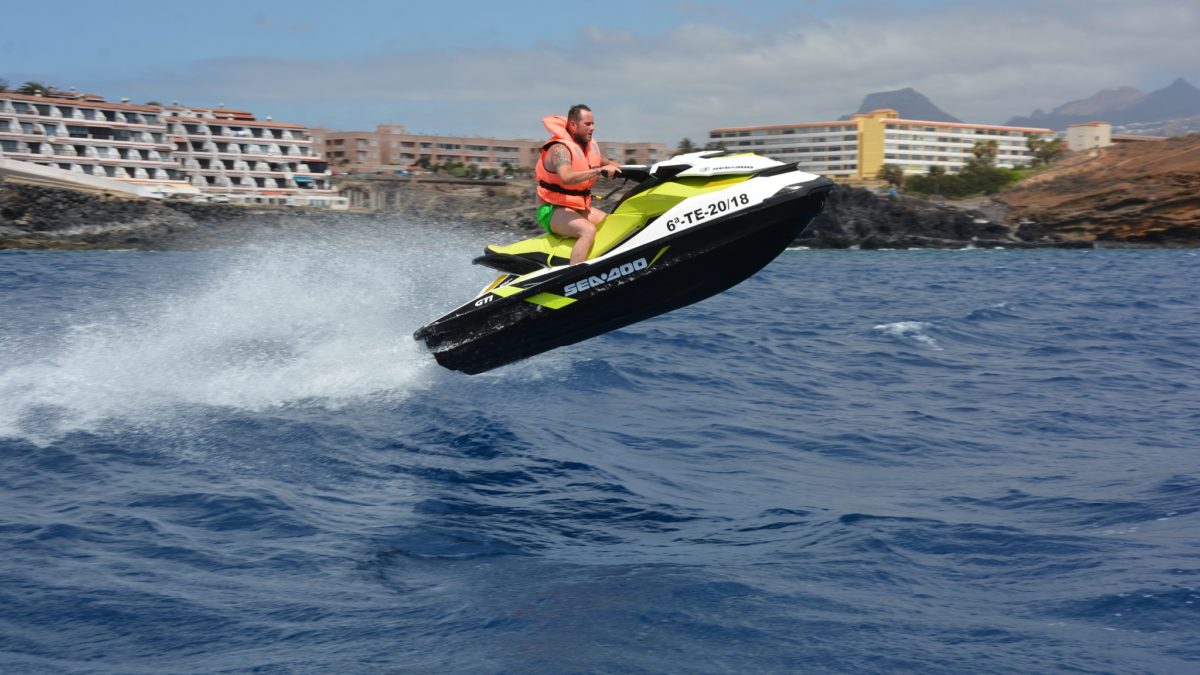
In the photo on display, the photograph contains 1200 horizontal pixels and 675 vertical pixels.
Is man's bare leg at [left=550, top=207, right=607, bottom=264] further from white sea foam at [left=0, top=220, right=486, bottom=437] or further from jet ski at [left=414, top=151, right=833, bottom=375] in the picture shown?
white sea foam at [left=0, top=220, right=486, bottom=437]

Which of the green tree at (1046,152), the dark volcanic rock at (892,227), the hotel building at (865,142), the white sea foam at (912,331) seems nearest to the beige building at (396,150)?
the hotel building at (865,142)

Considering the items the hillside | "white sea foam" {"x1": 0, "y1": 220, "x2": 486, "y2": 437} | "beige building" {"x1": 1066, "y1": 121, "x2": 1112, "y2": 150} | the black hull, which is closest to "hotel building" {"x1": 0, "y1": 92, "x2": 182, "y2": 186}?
the hillside

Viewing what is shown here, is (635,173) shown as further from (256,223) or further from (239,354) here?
(256,223)

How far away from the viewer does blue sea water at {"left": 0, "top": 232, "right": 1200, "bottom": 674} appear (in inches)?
167

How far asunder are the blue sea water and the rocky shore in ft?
161

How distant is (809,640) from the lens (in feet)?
13.9

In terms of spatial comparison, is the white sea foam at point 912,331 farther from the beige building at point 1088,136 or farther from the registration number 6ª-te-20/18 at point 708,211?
the beige building at point 1088,136

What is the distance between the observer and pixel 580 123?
299 inches

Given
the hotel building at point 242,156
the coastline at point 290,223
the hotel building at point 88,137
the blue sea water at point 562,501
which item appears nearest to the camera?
the blue sea water at point 562,501

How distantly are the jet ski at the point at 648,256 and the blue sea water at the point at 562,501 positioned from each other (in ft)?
2.50

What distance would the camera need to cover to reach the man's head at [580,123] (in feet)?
24.9

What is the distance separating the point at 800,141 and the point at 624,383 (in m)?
155

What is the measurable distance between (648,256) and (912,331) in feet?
26.8

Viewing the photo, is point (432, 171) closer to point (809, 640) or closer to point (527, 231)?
point (527, 231)
